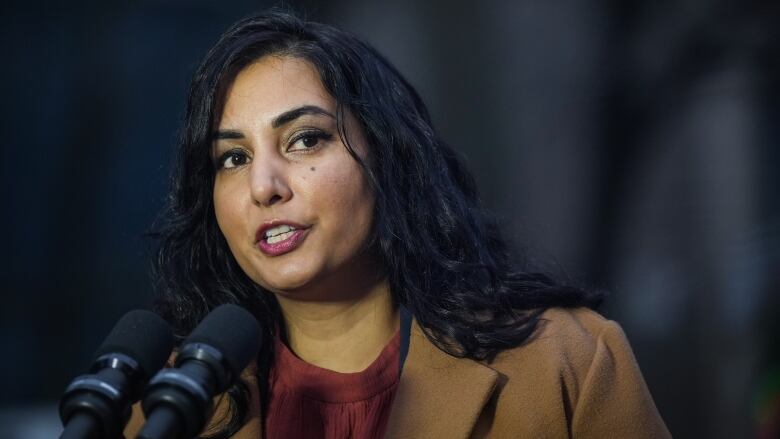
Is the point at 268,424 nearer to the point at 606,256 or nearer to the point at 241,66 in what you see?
the point at 241,66

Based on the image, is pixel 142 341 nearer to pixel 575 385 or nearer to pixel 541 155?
pixel 575 385

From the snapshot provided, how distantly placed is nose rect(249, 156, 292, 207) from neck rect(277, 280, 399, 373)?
38 centimetres

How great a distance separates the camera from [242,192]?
2941 mm

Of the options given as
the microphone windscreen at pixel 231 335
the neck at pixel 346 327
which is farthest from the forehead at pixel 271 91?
the microphone windscreen at pixel 231 335

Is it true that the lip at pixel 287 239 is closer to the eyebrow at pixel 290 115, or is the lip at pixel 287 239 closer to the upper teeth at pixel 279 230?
the upper teeth at pixel 279 230

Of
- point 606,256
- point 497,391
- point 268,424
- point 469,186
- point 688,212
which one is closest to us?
point 497,391

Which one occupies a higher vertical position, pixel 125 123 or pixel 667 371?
pixel 125 123

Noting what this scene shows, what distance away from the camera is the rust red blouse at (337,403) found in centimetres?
301

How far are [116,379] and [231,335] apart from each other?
0.24 m

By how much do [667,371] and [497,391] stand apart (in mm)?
3431

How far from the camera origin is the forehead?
2949 millimetres

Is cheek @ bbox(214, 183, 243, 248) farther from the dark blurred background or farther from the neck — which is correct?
the dark blurred background

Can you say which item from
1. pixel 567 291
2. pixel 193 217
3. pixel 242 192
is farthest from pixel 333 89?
pixel 567 291

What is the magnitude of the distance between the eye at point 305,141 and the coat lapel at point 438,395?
2.22ft
